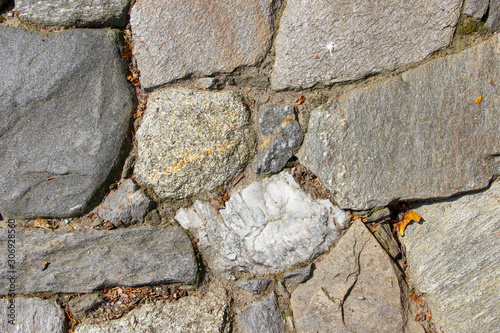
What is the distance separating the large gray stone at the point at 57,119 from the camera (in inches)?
56.0

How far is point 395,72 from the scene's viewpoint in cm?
133

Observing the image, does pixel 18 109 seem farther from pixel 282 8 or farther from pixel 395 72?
pixel 395 72

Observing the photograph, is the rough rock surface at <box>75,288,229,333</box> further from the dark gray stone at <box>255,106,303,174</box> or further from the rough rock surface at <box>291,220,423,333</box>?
the dark gray stone at <box>255,106,303,174</box>

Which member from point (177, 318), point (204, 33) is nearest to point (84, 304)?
point (177, 318)

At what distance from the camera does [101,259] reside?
1.45 metres

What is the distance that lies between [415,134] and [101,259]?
4.45 feet

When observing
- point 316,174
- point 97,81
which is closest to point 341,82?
point 316,174

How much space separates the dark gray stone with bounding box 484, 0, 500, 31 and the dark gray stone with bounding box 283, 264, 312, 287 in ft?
3.67

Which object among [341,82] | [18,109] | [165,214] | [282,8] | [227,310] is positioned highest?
[282,8]

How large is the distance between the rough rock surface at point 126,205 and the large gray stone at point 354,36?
74 centimetres

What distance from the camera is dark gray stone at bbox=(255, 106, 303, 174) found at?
1380 mm

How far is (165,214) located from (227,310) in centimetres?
48

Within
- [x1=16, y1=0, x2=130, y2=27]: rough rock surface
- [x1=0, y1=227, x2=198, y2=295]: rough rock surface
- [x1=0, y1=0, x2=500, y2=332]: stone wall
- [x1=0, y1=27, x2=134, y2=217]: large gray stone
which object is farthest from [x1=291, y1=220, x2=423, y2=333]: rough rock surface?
[x1=16, y1=0, x2=130, y2=27]: rough rock surface

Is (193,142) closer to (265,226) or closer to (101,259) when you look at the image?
(265,226)
